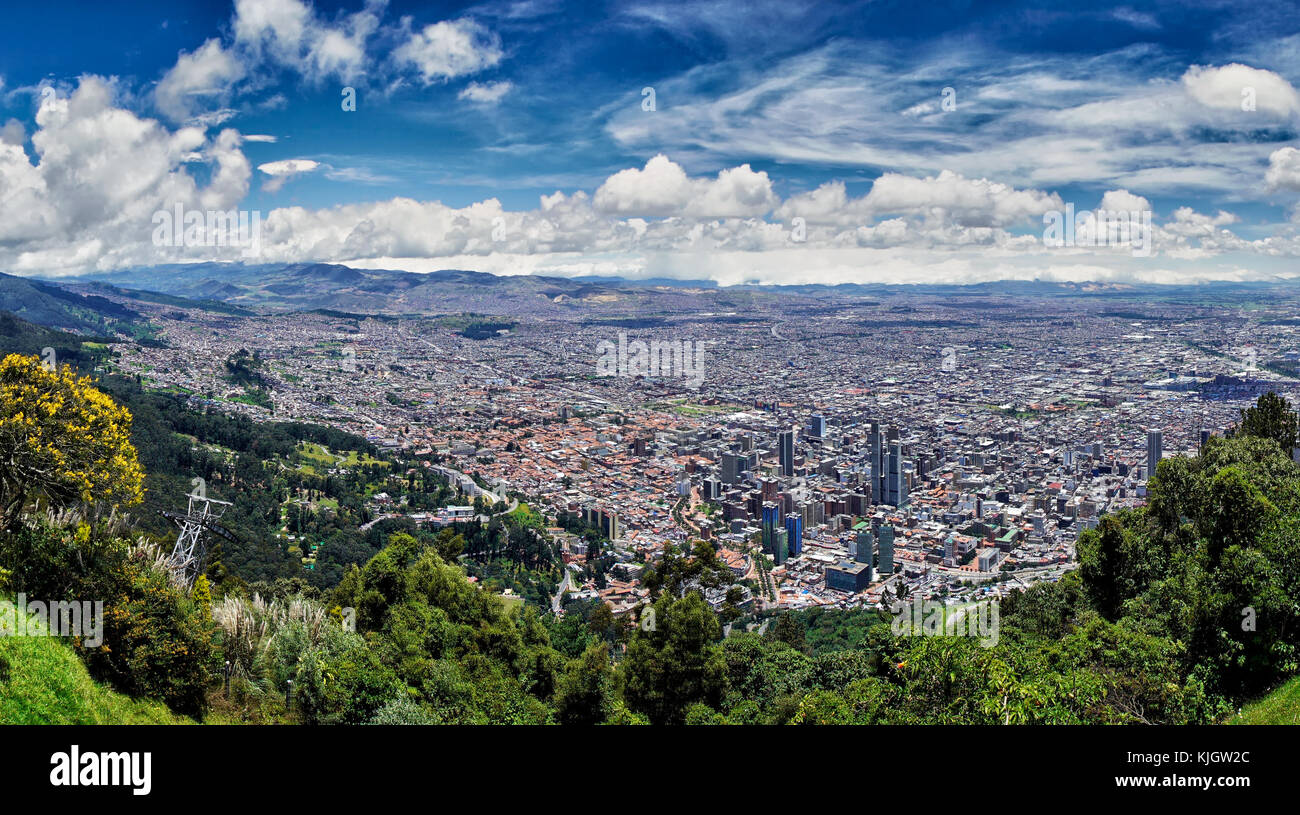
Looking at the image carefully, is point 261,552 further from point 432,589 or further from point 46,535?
point 46,535

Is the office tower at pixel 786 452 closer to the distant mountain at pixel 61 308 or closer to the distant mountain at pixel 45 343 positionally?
the distant mountain at pixel 45 343

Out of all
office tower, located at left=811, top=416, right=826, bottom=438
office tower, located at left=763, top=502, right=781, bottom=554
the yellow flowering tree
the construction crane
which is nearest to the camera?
the yellow flowering tree

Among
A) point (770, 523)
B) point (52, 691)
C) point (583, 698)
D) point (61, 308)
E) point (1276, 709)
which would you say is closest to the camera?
point (52, 691)

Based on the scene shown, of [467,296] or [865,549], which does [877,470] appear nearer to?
[865,549]

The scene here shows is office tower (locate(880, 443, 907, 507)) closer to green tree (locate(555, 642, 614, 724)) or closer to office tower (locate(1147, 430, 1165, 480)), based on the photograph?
office tower (locate(1147, 430, 1165, 480))

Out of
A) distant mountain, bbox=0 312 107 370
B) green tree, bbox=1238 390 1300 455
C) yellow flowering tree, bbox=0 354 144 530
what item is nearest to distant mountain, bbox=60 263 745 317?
distant mountain, bbox=0 312 107 370

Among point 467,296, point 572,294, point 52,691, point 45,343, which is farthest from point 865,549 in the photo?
point 467,296
